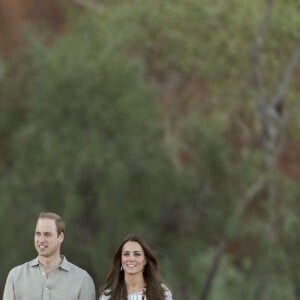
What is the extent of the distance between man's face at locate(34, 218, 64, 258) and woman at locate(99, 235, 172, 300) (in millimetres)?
298

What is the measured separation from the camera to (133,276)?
5723mm

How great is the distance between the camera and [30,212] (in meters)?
22.1

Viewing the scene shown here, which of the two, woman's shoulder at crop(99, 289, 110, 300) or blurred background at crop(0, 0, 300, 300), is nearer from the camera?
woman's shoulder at crop(99, 289, 110, 300)

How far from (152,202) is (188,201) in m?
0.79

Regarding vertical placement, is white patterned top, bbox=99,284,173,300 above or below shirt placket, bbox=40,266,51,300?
below

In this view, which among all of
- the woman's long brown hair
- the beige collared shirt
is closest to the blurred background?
the woman's long brown hair

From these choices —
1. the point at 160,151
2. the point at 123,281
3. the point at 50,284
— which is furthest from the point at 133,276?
the point at 160,151

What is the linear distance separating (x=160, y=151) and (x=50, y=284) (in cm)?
1670

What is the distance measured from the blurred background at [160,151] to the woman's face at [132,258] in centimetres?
1464

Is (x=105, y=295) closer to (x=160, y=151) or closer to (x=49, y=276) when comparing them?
(x=49, y=276)

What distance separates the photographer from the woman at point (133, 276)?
5.70 meters

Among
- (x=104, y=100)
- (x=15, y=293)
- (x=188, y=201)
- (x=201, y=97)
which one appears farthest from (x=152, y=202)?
(x=15, y=293)

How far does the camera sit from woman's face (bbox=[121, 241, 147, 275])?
5695 millimetres

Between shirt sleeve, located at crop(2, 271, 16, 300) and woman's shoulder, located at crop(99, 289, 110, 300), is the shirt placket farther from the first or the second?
woman's shoulder, located at crop(99, 289, 110, 300)
